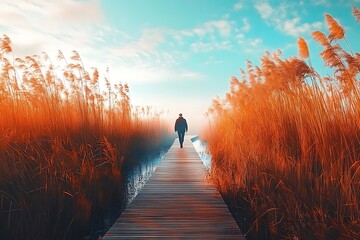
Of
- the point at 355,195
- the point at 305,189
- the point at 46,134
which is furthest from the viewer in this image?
the point at 46,134

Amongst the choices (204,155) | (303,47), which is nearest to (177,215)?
(303,47)

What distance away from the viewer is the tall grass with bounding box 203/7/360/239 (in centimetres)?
269

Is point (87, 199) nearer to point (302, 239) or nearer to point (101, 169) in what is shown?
point (101, 169)

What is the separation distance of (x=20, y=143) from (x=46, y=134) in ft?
1.76

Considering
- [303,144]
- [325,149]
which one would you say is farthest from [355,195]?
[303,144]

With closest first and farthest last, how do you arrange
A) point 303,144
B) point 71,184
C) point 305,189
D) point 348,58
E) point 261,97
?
point 305,189 < point 71,184 < point 303,144 < point 348,58 < point 261,97

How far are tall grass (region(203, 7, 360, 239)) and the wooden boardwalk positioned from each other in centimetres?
25

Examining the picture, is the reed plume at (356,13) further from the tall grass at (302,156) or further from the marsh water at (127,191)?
the marsh water at (127,191)

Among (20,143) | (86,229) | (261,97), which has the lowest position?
(86,229)

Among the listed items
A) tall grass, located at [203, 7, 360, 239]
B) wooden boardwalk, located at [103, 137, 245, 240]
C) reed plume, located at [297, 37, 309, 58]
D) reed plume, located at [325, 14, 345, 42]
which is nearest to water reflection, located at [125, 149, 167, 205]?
wooden boardwalk, located at [103, 137, 245, 240]

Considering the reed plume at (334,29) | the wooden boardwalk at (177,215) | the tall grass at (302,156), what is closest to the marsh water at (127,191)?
the wooden boardwalk at (177,215)

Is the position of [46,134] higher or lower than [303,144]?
higher

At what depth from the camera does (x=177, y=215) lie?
372cm

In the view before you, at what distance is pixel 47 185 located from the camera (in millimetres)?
3109
